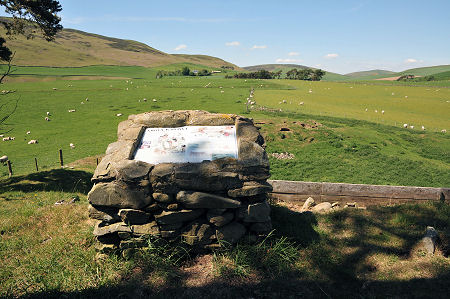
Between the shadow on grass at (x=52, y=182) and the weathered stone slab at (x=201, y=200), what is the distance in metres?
7.80

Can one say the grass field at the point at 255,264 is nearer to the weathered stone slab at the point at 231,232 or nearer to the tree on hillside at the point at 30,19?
the weathered stone slab at the point at 231,232

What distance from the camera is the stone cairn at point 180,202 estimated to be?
4926mm

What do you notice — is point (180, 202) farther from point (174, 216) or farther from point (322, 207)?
point (322, 207)

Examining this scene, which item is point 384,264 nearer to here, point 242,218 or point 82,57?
point 242,218

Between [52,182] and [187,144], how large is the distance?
9.18 metres

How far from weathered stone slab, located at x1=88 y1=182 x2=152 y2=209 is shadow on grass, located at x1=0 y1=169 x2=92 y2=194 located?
22.4 ft

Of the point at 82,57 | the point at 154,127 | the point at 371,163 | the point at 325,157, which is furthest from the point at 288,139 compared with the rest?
the point at 82,57

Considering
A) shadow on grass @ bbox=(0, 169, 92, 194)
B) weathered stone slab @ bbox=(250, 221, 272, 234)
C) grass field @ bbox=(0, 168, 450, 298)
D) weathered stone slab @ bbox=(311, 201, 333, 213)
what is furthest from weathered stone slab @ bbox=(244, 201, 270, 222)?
shadow on grass @ bbox=(0, 169, 92, 194)

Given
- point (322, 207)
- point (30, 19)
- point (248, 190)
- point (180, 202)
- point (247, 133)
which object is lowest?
point (322, 207)

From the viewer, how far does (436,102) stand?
41.8m

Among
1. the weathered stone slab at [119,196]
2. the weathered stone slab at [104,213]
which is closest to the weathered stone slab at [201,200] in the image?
the weathered stone slab at [119,196]

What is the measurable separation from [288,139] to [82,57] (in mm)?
129229

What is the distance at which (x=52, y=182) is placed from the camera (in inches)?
465

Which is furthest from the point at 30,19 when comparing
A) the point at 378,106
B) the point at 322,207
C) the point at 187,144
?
the point at 378,106
